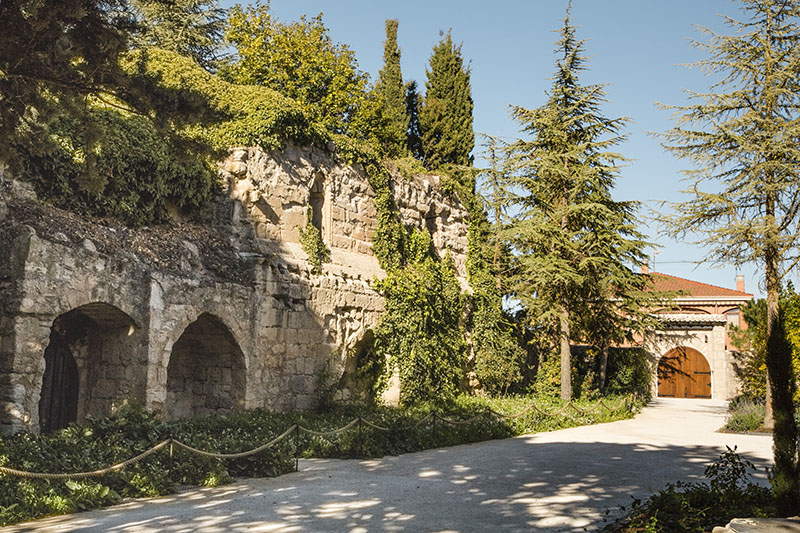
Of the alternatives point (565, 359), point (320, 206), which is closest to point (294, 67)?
point (320, 206)

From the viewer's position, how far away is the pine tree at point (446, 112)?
27.2 meters

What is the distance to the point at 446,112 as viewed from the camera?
27625mm

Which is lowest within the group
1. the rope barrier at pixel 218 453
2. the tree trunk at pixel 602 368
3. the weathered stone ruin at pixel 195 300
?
the rope barrier at pixel 218 453

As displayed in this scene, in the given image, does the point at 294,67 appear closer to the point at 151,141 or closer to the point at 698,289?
the point at 151,141

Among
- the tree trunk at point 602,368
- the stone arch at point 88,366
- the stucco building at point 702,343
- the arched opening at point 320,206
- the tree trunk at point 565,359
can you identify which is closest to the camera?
the stone arch at point 88,366

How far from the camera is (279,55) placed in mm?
24359

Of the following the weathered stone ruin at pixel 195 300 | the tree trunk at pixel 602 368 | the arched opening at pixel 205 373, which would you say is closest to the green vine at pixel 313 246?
the weathered stone ruin at pixel 195 300

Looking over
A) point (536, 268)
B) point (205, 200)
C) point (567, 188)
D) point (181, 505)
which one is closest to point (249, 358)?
point (205, 200)

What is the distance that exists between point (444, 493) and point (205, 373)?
7388 millimetres

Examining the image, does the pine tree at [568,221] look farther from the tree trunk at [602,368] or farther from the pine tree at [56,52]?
the pine tree at [56,52]

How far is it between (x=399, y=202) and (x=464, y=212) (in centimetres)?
333

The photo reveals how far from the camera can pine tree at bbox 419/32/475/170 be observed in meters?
27.2

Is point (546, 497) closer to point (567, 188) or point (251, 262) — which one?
point (251, 262)

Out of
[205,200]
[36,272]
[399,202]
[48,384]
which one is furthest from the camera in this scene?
[399,202]
